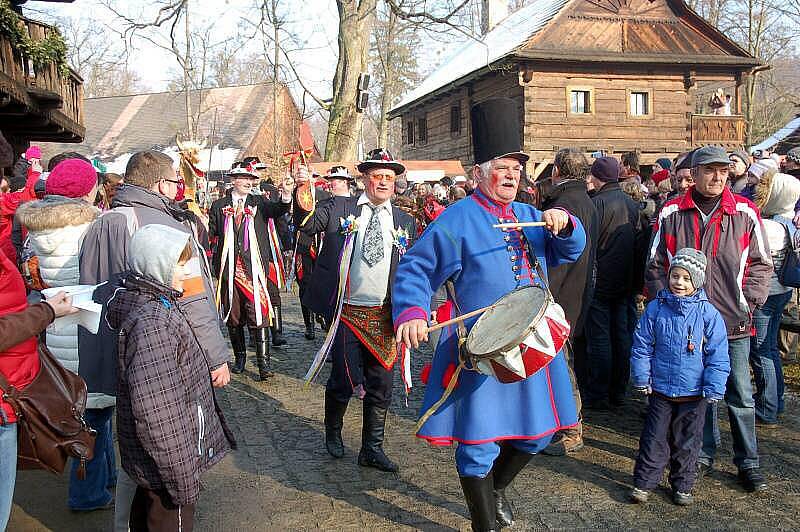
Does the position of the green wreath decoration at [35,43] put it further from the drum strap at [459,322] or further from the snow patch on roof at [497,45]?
the snow patch on roof at [497,45]

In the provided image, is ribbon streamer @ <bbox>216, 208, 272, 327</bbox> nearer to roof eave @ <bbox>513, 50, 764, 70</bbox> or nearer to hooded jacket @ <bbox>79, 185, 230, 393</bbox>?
hooded jacket @ <bbox>79, 185, 230, 393</bbox>

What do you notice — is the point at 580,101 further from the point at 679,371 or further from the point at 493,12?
the point at 679,371

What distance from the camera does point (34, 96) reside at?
11.3 metres

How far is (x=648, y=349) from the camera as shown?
14.5 feet

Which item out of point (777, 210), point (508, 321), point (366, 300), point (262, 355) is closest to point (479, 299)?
point (508, 321)

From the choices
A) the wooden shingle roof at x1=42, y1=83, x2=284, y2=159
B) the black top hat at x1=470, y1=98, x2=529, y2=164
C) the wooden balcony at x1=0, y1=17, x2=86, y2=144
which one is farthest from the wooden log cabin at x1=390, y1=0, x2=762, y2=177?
the wooden shingle roof at x1=42, y1=83, x2=284, y2=159

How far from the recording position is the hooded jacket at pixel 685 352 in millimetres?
4258

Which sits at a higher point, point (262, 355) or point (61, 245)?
point (61, 245)

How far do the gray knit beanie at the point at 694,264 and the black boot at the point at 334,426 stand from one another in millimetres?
2416

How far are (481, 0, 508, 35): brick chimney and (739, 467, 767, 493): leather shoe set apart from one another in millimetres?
34282

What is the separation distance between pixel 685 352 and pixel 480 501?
5.22 ft

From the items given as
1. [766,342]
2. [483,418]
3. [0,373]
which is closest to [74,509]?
[0,373]

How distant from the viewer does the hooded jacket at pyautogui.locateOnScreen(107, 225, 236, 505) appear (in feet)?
9.80

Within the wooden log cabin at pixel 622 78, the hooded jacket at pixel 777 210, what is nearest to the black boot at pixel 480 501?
the hooded jacket at pixel 777 210
